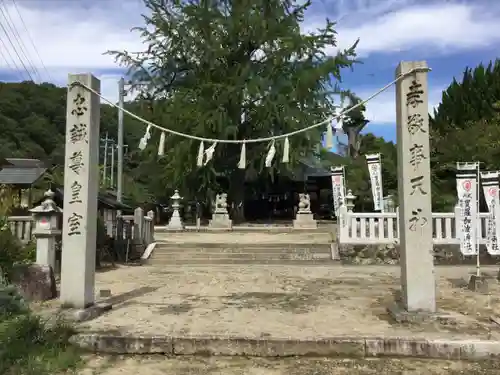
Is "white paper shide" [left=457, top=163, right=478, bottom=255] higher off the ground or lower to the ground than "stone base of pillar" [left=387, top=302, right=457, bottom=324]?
higher

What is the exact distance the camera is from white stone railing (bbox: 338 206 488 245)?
1418 centimetres

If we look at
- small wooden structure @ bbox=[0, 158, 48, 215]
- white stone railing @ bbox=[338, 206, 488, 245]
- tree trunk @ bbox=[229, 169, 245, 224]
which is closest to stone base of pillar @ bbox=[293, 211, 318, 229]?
tree trunk @ bbox=[229, 169, 245, 224]

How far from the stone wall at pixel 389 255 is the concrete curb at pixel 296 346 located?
8.97 m

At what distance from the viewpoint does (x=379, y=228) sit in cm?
1449

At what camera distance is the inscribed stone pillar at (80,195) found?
23.3 ft

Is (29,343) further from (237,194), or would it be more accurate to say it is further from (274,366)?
(237,194)

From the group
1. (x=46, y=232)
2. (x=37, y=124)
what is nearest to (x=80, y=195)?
(x=46, y=232)

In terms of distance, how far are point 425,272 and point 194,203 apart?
76.5 ft

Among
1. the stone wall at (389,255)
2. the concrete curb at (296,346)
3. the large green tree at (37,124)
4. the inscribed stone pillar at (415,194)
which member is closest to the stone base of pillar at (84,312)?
the concrete curb at (296,346)

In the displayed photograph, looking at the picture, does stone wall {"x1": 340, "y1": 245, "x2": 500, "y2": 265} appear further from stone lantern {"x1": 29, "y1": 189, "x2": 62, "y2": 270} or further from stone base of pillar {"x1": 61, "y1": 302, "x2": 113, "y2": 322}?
stone base of pillar {"x1": 61, "y1": 302, "x2": 113, "y2": 322}

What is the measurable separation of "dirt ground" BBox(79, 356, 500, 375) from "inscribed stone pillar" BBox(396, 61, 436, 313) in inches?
62.5

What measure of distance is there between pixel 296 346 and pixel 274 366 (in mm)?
469

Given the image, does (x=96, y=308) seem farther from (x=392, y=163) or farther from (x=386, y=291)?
(x=392, y=163)

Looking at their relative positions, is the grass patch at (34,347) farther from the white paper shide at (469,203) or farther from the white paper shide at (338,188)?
the white paper shide at (338,188)
